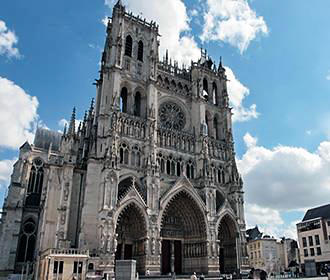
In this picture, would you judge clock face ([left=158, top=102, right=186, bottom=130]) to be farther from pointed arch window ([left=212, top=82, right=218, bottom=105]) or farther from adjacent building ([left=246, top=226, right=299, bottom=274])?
adjacent building ([left=246, top=226, right=299, bottom=274])

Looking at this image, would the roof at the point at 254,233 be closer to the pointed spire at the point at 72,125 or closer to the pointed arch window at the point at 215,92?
the pointed arch window at the point at 215,92

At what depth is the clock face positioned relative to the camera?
35.1 metres

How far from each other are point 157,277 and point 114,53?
22387 mm

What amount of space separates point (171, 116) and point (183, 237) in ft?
43.7

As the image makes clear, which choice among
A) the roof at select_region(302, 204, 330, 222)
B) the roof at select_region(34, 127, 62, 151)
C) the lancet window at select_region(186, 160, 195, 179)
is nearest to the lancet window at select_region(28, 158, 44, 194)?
the roof at select_region(34, 127, 62, 151)

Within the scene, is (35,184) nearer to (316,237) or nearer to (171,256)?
(171,256)

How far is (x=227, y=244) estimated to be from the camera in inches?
1329

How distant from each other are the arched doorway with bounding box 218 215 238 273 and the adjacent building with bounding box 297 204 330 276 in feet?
35.6

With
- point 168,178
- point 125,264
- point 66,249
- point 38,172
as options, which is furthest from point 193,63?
point 125,264

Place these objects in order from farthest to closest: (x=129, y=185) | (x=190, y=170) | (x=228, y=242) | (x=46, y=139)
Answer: (x=46, y=139)
(x=190, y=170)
(x=228, y=242)
(x=129, y=185)

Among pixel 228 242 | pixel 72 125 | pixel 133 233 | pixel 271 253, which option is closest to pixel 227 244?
pixel 228 242

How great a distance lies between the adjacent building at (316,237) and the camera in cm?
3944

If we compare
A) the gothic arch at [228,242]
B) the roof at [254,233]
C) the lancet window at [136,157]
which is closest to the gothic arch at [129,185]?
the lancet window at [136,157]

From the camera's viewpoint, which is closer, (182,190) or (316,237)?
(182,190)
